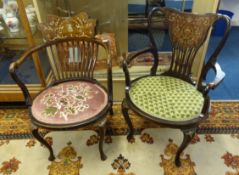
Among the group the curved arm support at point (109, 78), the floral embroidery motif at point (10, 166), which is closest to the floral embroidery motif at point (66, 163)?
the floral embroidery motif at point (10, 166)

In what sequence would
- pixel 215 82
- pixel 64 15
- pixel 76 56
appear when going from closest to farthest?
1. pixel 215 82
2. pixel 76 56
3. pixel 64 15

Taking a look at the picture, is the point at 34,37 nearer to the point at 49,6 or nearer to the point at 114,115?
the point at 49,6

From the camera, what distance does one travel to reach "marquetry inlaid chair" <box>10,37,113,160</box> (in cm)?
127

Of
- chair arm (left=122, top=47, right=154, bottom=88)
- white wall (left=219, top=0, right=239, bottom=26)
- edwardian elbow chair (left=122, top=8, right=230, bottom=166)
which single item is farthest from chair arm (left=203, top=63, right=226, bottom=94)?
white wall (left=219, top=0, right=239, bottom=26)

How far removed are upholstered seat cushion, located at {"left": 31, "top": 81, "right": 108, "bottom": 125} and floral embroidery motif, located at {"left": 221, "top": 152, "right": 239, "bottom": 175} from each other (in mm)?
962

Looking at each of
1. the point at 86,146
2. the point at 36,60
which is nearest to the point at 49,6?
the point at 36,60

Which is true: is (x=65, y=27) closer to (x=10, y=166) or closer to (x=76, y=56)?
(x=76, y=56)

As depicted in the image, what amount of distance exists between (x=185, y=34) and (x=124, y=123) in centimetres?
86

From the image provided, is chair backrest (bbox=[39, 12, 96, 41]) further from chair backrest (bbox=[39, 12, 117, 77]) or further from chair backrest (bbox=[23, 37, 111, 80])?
chair backrest (bbox=[23, 37, 111, 80])

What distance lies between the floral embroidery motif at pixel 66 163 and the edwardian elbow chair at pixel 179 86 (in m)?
0.45

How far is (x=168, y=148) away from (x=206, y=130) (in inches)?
14.9

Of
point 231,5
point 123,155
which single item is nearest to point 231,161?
point 123,155

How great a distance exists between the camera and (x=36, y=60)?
177 cm

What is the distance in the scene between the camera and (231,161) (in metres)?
1.48
